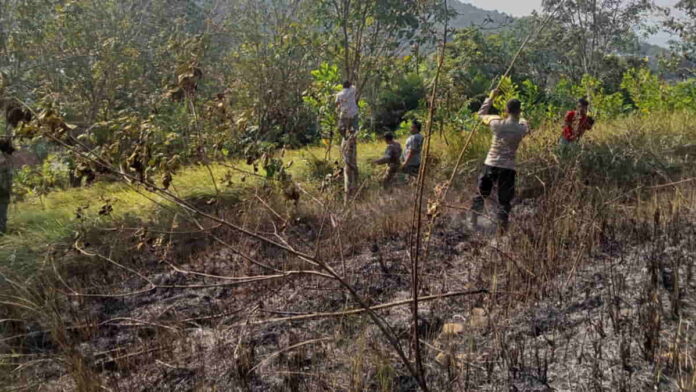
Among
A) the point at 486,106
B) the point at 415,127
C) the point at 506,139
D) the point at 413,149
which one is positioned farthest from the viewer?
the point at 413,149

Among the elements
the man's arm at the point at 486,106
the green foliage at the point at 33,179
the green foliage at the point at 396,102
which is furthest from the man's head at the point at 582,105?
the green foliage at the point at 396,102

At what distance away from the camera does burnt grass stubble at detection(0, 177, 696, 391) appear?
105 inches

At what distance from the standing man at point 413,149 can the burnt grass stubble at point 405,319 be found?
1.99 metres

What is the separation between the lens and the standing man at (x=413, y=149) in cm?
703

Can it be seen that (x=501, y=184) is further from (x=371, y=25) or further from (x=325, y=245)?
(x=371, y=25)

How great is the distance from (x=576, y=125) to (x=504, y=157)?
1730 millimetres

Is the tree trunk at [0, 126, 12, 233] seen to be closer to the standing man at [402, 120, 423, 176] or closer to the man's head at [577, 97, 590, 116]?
the standing man at [402, 120, 423, 176]

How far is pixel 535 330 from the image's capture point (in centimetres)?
307

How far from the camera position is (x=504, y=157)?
17.0 feet

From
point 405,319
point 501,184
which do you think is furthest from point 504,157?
point 405,319

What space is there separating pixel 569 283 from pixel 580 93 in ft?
24.6

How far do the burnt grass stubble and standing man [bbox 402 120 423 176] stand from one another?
78.3 inches

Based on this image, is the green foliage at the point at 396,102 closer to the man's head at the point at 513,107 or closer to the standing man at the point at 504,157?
the standing man at the point at 504,157

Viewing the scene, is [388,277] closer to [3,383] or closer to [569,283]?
[569,283]
